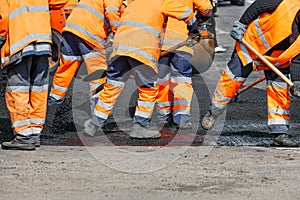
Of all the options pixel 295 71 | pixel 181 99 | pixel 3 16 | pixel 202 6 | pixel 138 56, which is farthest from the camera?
pixel 181 99

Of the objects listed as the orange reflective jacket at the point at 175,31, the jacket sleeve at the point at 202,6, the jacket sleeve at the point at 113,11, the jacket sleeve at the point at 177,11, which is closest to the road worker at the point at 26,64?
the jacket sleeve at the point at 113,11

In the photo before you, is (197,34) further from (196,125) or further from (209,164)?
(209,164)

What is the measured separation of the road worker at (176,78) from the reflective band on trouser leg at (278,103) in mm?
1171

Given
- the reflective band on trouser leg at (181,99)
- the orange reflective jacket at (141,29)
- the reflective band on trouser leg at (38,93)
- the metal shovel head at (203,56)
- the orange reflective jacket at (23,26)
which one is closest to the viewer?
the orange reflective jacket at (23,26)

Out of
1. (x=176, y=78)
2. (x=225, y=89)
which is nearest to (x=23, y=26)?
(x=225, y=89)

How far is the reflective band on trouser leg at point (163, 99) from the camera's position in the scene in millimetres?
8859

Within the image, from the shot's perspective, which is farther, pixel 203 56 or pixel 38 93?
pixel 203 56

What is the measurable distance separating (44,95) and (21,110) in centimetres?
29

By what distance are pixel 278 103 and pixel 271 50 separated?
50 centimetres

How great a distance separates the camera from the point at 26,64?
7230 mm

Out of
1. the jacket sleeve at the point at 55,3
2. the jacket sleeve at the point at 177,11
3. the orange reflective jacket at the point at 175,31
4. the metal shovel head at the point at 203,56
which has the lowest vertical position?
the metal shovel head at the point at 203,56

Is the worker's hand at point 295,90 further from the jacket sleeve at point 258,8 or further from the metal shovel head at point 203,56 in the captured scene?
the metal shovel head at point 203,56

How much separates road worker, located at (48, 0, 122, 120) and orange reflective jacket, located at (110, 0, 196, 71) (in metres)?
0.30

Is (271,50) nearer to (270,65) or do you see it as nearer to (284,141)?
(270,65)
